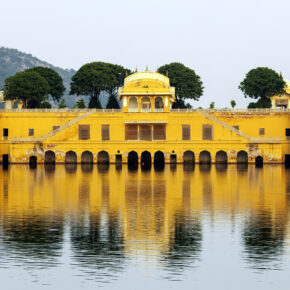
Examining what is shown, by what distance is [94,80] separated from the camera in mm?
96625

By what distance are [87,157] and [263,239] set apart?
61226mm

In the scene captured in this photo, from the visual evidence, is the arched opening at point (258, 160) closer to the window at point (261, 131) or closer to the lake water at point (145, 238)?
the window at point (261, 131)

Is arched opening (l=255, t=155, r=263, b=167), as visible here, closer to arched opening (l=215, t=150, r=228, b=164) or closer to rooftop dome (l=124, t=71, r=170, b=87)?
arched opening (l=215, t=150, r=228, b=164)

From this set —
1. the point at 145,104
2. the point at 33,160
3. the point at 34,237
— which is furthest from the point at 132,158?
the point at 34,237

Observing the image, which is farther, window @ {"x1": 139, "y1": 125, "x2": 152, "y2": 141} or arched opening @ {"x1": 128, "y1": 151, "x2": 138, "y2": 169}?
arched opening @ {"x1": 128, "y1": 151, "x2": 138, "y2": 169}

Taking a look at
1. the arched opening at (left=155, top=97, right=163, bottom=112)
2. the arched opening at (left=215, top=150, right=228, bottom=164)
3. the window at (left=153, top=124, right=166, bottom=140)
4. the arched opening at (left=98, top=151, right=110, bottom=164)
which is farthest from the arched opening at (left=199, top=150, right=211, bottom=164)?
the arched opening at (left=98, top=151, right=110, bottom=164)

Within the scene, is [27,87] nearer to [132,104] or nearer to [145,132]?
[132,104]

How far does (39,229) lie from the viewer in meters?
29.0

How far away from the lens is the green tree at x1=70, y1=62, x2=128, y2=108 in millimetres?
96875

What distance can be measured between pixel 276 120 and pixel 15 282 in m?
69.3

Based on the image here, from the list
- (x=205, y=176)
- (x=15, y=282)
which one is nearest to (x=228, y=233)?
(x=15, y=282)

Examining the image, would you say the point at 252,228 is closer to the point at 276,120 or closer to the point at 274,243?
the point at 274,243

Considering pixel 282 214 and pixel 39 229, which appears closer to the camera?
pixel 39 229

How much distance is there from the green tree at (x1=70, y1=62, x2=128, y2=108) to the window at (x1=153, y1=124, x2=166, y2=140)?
15186mm
